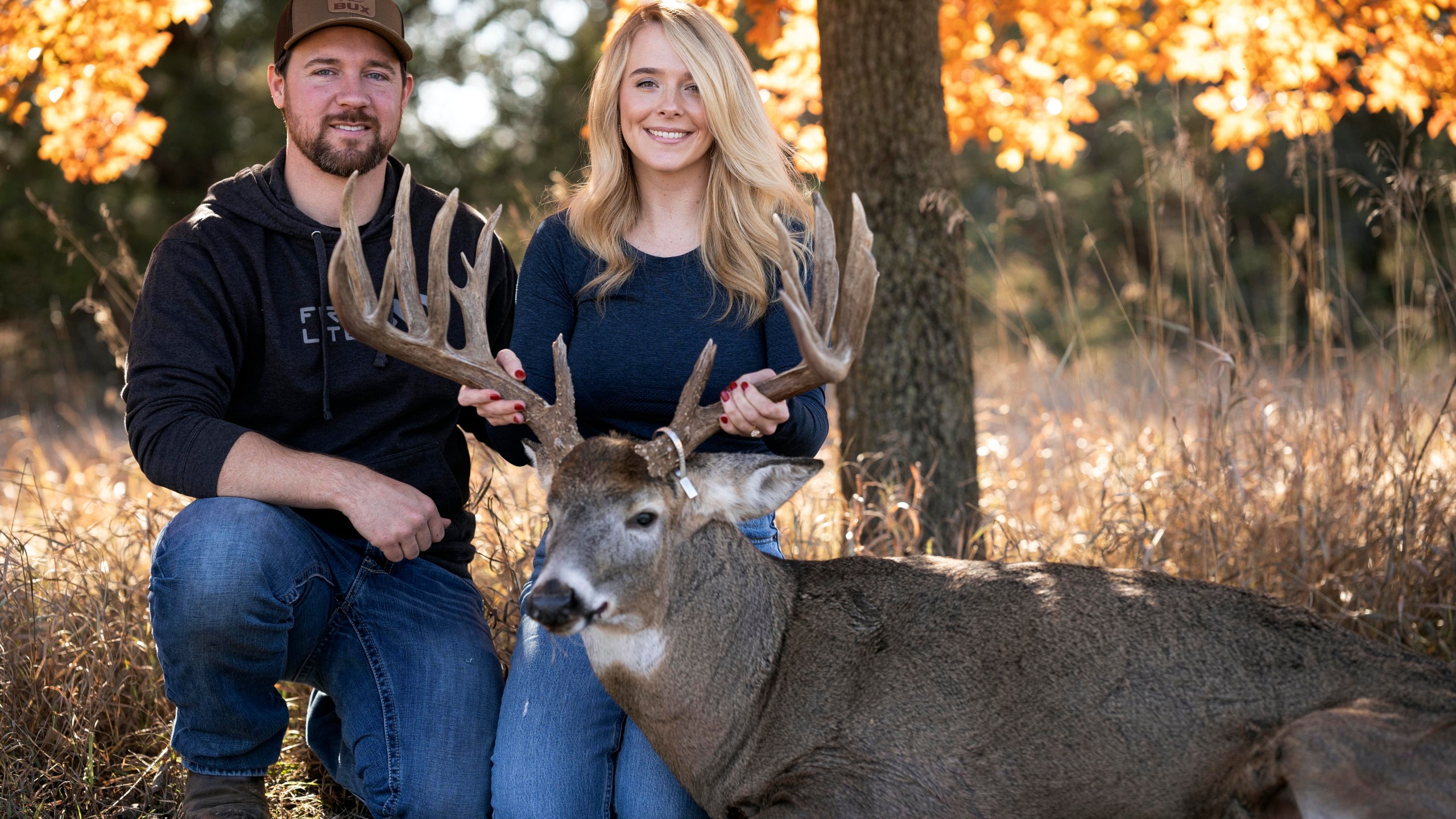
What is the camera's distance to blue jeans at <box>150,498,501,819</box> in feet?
11.2

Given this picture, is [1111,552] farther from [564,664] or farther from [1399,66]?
[1399,66]

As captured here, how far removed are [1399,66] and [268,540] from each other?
552 centimetres

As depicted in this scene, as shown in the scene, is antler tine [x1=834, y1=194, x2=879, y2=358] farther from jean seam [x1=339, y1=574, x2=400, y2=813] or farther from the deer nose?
jean seam [x1=339, y1=574, x2=400, y2=813]

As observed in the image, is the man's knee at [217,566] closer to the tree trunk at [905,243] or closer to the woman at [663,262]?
the woman at [663,262]

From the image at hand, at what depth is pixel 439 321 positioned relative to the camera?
11.0 ft

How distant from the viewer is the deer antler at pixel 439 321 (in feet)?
10.6

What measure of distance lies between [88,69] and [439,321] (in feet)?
10.3

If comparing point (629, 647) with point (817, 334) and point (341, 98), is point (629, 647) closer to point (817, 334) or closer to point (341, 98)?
point (817, 334)

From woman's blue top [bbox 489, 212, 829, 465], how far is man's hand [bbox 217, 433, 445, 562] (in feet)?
1.28

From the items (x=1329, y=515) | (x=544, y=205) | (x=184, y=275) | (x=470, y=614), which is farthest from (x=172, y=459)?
(x=1329, y=515)

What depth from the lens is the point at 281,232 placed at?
389 centimetres

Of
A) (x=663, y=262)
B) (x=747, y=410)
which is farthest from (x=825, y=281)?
(x=663, y=262)

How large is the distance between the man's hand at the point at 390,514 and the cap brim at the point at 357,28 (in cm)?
146

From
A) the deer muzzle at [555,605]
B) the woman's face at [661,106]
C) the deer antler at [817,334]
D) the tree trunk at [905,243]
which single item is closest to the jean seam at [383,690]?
the deer muzzle at [555,605]
